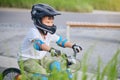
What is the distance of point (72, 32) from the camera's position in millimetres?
4355

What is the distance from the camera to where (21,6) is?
4.07 m

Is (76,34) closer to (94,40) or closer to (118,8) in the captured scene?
(94,40)

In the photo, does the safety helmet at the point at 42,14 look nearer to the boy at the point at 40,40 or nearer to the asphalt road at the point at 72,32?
the boy at the point at 40,40

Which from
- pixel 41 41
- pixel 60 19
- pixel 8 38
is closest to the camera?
pixel 41 41

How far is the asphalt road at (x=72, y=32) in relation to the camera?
400cm

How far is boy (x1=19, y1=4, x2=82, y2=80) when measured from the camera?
130 inches

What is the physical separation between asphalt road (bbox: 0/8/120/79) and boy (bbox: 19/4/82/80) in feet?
1.56

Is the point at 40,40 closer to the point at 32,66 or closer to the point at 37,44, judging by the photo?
the point at 37,44

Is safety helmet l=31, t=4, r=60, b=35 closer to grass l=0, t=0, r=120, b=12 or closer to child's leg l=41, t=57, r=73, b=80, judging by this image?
child's leg l=41, t=57, r=73, b=80

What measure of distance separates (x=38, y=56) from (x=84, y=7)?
841 mm

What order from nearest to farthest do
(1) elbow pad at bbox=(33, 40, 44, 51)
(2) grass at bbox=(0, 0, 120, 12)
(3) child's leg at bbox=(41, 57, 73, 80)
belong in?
(3) child's leg at bbox=(41, 57, 73, 80), (1) elbow pad at bbox=(33, 40, 44, 51), (2) grass at bbox=(0, 0, 120, 12)

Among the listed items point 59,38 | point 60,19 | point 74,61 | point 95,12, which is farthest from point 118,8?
point 74,61

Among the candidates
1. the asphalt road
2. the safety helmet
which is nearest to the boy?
the safety helmet

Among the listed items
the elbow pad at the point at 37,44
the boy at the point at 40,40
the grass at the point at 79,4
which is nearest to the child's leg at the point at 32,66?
the boy at the point at 40,40
